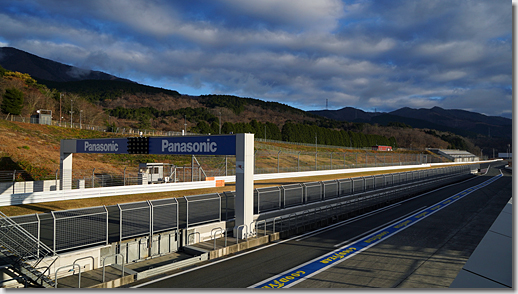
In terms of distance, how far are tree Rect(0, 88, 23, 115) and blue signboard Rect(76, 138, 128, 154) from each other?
60424 mm

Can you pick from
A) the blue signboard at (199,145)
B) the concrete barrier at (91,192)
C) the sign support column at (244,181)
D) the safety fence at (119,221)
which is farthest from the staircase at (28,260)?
the concrete barrier at (91,192)

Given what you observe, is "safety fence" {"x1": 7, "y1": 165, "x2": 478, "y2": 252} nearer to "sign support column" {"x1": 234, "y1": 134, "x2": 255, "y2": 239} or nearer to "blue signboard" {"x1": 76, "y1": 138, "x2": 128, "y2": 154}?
"sign support column" {"x1": 234, "y1": 134, "x2": 255, "y2": 239}

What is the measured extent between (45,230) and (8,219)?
218 inches

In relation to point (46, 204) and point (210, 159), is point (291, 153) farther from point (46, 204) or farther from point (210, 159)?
point (46, 204)

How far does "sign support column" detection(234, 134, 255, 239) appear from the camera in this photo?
1419cm

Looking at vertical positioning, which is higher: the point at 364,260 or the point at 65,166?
the point at 65,166

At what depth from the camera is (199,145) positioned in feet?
50.7

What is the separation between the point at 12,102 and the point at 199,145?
7459cm

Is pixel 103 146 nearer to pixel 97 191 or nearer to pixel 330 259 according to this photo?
pixel 97 191

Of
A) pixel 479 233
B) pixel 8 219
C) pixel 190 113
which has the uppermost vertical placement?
pixel 190 113

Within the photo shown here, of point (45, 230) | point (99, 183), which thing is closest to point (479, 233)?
point (45, 230)

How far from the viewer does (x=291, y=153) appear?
56719 mm

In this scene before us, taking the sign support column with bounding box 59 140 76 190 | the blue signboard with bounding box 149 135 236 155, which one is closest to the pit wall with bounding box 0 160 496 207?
the sign support column with bounding box 59 140 76 190

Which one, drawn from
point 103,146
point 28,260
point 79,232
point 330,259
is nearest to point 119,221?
point 79,232
